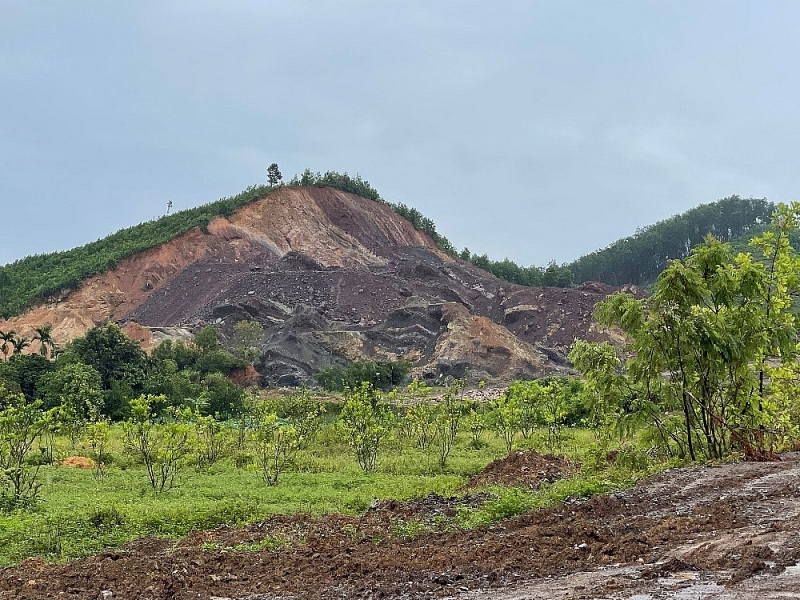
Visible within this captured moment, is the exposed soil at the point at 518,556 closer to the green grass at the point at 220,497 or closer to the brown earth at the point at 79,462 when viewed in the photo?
the green grass at the point at 220,497

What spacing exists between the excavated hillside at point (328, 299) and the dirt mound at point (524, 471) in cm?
2928

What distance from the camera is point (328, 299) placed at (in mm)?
56094

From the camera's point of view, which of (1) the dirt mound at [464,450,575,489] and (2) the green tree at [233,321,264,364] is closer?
(1) the dirt mound at [464,450,575,489]

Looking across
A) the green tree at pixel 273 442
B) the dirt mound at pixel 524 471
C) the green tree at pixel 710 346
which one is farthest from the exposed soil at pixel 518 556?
the green tree at pixel 273 442

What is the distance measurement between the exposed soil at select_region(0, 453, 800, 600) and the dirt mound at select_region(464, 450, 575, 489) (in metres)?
3.10

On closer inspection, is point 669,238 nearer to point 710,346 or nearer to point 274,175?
point 274,175

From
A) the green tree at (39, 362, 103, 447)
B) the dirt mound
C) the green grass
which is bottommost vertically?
the dirt mound

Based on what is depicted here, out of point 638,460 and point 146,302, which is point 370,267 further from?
point 638,460

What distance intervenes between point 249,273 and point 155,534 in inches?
2037

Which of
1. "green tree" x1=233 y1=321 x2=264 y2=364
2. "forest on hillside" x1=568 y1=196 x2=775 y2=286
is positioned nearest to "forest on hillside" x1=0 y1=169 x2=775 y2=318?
"forest on hillside" x1=568 y1=196 x2=775 y2=286

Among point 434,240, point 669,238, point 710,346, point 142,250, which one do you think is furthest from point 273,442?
point 669,238

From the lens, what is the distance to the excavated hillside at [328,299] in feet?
151

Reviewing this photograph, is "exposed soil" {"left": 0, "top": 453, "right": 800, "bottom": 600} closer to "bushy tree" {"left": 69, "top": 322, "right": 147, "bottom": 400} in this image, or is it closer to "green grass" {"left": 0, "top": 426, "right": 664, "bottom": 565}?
"green grass" {"left": 0, "top": 426, "right": 664, "bottom": 565}

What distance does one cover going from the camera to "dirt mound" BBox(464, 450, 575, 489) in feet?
38.5
